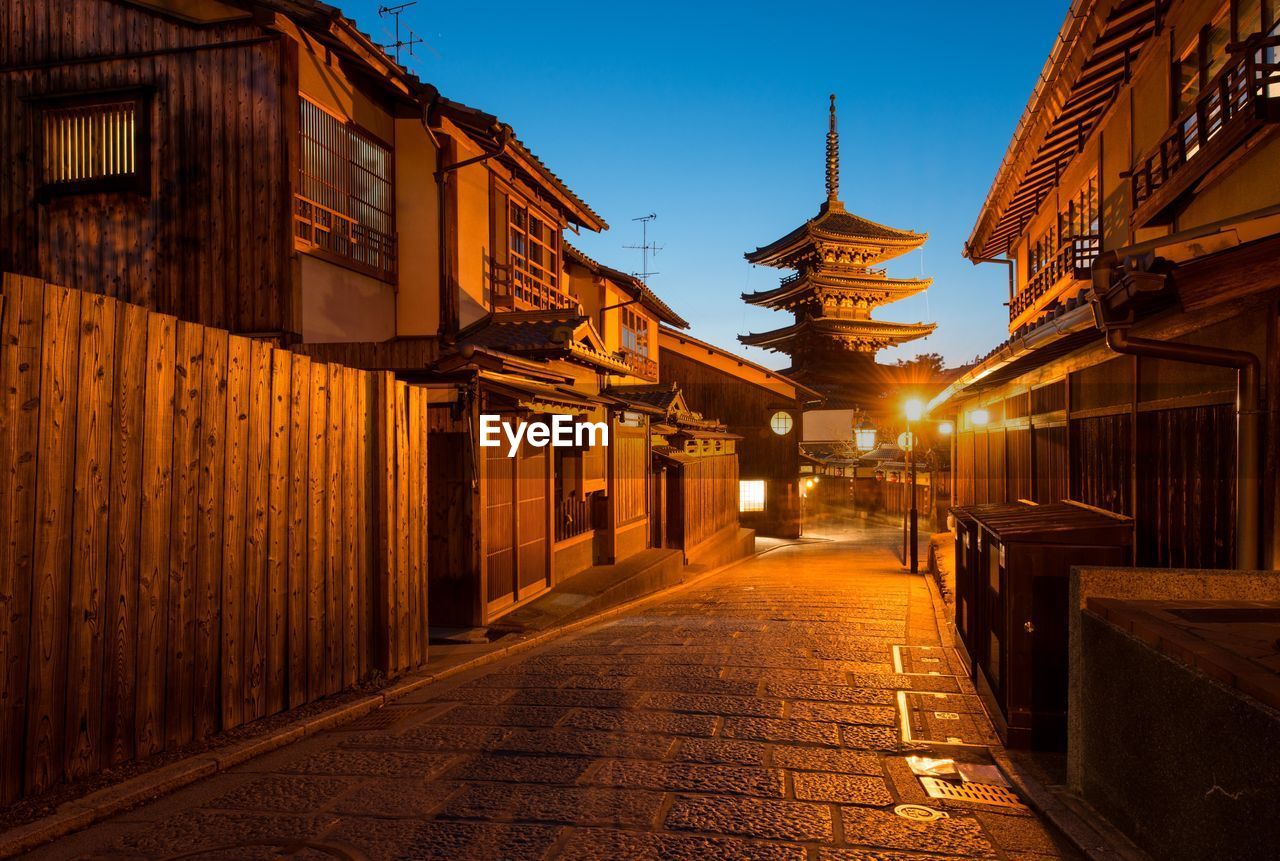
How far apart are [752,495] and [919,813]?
94.1ft

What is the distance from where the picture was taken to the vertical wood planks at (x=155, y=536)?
484 cm

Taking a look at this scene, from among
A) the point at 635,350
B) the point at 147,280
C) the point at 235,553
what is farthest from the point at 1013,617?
the point at 635,350

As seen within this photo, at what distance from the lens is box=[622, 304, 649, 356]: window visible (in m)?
26.7

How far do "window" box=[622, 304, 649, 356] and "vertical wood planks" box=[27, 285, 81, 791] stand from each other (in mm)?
21927

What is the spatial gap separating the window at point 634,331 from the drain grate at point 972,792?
21.9 meters

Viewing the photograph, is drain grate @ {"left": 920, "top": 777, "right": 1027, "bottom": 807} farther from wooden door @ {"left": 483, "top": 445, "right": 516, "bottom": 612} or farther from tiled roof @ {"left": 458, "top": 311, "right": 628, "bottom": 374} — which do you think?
tiled roof @ {"left": 458, "top": 311, "right": 628, "bottom": 374}

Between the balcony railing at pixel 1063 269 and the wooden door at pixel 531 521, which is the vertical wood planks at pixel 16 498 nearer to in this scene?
the wooden door at pixel 531 521

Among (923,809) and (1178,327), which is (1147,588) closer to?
(923,809)

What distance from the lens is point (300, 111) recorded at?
10.7 m

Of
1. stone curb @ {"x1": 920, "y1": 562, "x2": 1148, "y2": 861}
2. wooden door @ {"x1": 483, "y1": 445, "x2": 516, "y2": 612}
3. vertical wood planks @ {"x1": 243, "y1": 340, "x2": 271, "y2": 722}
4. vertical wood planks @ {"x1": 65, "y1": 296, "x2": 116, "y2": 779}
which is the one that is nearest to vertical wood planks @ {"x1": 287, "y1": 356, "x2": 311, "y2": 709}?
vertical wood planks @ {"x1": 243, "y1": 340, "x2": 271, "y2": 722}

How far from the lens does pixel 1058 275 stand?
1438 cm

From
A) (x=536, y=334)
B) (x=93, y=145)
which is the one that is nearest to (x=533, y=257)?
(x=536, y=334)

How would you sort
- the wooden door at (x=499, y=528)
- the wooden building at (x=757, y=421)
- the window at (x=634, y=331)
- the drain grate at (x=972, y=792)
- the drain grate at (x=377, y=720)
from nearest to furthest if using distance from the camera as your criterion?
the drain grate at (x=972, y=792) → the drain grate at (x=377, y=720) → the wooden door at (x=499, y=528) → the window at (x=634, y=331) → the wooden building at (x=757, y=421)

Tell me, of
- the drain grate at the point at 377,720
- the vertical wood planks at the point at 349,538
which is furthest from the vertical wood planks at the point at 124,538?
the vertical wood planks at the point at 349,538
